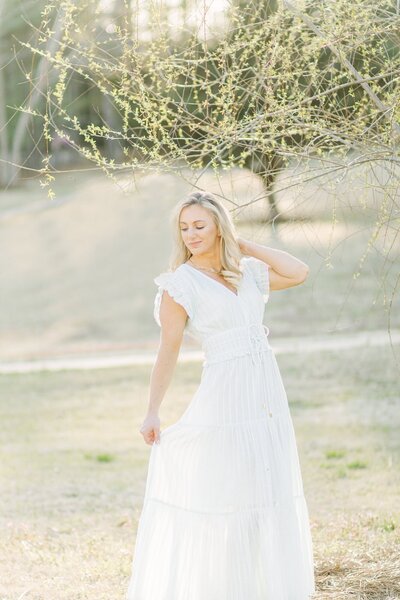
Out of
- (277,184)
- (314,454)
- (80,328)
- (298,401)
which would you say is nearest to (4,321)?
(80,328)

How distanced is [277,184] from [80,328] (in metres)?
14.5

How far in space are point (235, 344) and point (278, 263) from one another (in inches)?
16.5

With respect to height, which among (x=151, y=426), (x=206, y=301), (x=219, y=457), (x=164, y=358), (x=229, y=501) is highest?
(x=206, y=301)

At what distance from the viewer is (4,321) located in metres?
20.2

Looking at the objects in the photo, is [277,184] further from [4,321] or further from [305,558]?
[4,321]

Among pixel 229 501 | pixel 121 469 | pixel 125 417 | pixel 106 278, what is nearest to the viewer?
pixel 229 501

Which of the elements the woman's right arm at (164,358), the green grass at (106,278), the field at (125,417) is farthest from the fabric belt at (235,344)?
the green grass at (106,278)

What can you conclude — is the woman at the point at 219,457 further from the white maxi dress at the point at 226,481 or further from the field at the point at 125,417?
the field at the point at 125,417

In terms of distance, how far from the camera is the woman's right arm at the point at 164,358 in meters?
3.97

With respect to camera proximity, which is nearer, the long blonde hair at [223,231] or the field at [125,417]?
the long blonde hair at [223,231]

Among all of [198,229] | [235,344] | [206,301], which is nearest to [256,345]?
[235,344]

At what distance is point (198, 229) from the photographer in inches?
159

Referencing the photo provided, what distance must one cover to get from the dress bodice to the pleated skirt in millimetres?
144

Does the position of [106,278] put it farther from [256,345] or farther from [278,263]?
[256,345]
